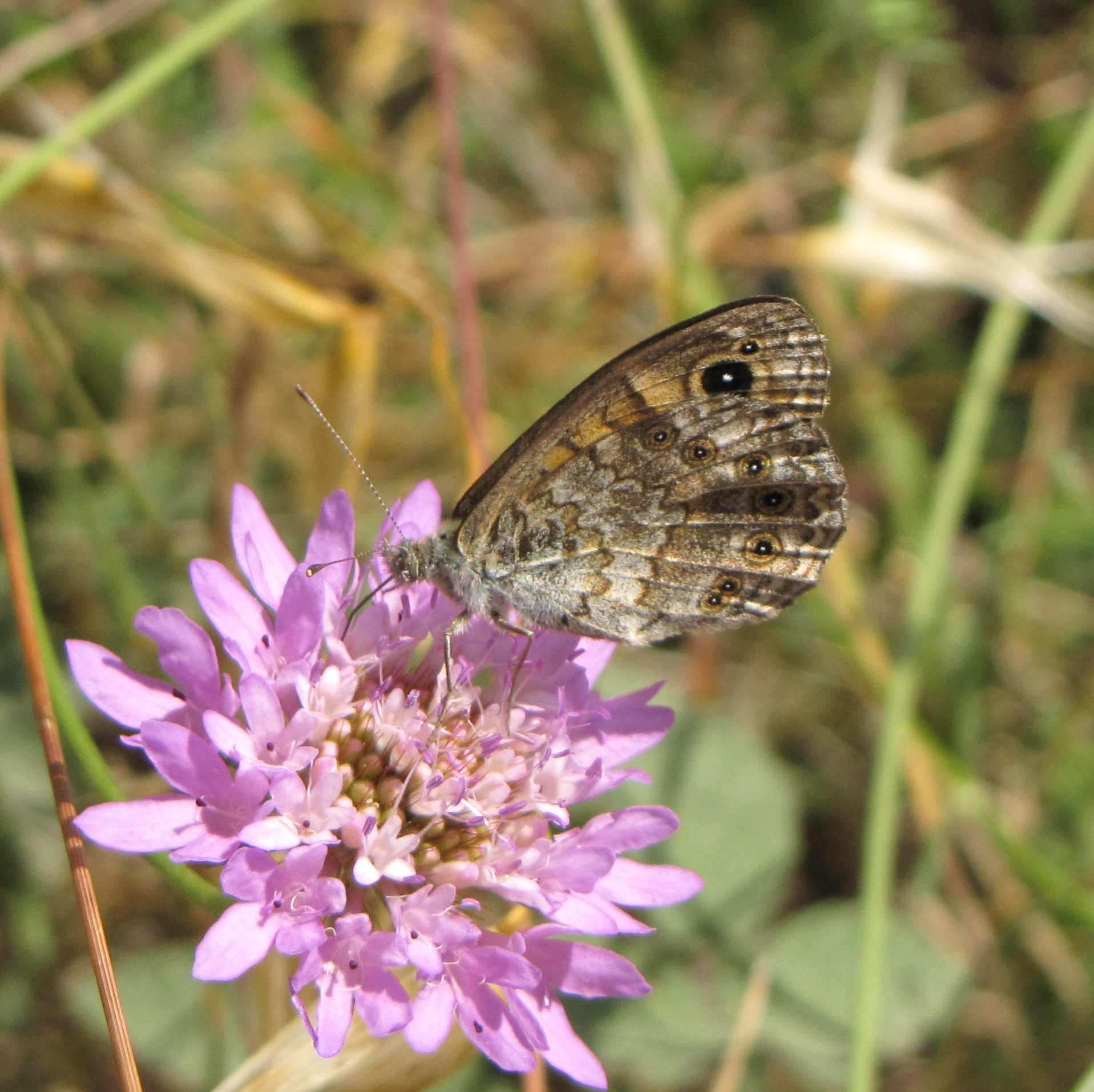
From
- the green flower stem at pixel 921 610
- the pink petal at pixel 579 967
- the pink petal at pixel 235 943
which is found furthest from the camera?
the green flower stem at pixel 921 610

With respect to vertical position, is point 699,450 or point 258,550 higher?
point 258,550

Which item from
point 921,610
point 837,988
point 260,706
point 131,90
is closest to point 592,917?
point 260,706

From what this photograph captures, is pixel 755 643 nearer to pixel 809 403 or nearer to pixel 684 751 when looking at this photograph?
pixel 684 751

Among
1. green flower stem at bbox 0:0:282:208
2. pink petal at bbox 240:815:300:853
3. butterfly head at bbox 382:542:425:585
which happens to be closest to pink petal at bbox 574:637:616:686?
butterfly head at bbox 382:542:425:585

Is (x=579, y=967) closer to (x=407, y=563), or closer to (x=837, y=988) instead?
(x=407, y=563)

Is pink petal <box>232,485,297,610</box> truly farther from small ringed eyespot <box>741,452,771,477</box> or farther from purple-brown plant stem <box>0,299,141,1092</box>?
small ringed eyespot <box>741,452,771,477</box>

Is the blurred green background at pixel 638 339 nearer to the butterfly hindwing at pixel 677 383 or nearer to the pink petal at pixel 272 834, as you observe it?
the pink petal at pixel 272 834

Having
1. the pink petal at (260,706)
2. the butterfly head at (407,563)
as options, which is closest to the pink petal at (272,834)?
the pink petal at (260,706)

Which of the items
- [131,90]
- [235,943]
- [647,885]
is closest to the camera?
[235,943]
